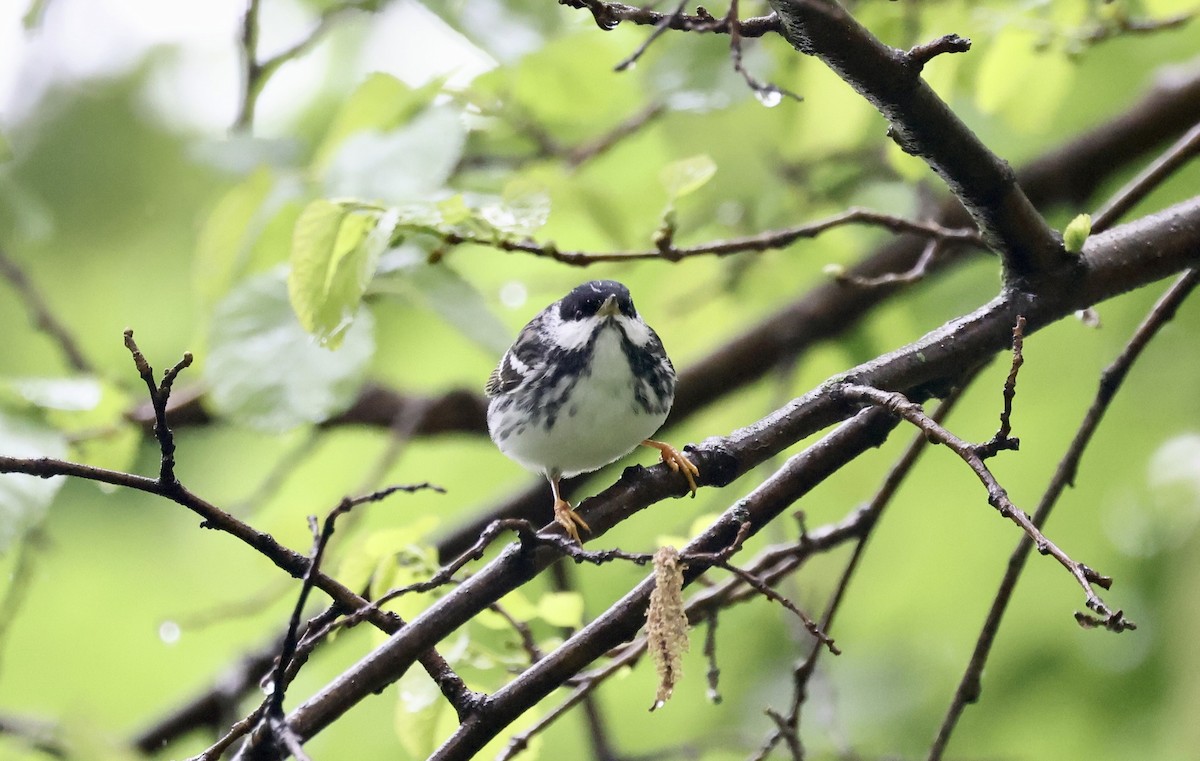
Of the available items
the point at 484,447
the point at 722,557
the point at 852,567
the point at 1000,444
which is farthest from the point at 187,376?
the point at 1000,444

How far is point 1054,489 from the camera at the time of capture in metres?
2.04

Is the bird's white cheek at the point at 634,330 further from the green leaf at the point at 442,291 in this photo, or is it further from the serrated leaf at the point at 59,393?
the serrated leaf at the point at 59,393

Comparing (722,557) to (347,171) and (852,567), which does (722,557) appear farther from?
(347,171)

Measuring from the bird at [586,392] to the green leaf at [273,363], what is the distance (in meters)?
0.31

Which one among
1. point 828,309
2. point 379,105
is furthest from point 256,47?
point 828,309

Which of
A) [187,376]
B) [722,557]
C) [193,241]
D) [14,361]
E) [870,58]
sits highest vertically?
[193,241]

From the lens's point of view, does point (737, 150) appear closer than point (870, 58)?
No

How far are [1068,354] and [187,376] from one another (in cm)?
245

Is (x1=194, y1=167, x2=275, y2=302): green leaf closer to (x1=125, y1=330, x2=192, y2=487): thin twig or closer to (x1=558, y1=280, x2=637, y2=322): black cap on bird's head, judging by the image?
(x1=558, y1=280, x2=637, y2=322): black cap on bird's head

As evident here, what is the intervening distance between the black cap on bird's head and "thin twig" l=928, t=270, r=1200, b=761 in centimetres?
85

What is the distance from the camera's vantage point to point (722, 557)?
1.33 m

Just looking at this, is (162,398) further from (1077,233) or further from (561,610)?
(1077,233)

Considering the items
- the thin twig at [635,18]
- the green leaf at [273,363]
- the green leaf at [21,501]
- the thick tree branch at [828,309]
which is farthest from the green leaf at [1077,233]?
the green leaf at [21,501]

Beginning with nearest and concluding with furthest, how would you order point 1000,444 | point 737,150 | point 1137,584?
point 1000,444 < point 737,150 < point 1137,584
